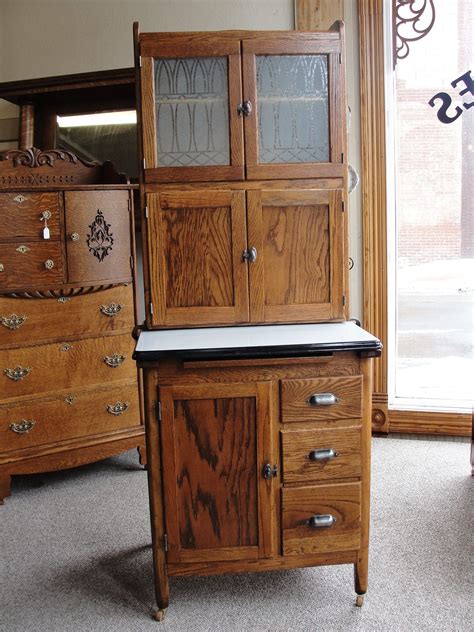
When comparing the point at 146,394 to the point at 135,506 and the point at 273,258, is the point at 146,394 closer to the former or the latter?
the point at 273,258

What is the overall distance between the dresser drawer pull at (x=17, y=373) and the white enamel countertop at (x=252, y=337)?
1091mm

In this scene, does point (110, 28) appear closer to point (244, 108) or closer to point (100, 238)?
point (100, 238)

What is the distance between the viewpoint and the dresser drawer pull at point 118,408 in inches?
146

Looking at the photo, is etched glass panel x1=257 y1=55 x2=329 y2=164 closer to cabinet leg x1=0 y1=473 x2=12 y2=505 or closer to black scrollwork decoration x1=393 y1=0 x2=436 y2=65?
black scrollwork decoration x1=393 y1=0 x2=436 y2=65

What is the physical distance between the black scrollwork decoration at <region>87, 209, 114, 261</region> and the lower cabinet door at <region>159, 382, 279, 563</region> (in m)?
1.48

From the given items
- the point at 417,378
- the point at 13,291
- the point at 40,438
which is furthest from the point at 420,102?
the point at 40,438

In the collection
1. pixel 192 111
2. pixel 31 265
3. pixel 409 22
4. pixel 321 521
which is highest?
pixel 409 22

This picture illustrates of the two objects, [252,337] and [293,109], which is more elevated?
[293,109]

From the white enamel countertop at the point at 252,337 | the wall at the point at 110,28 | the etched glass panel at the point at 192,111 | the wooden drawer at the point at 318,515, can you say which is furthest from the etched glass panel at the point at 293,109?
the wall at the point at 110,28

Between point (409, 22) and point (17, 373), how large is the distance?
281 cm

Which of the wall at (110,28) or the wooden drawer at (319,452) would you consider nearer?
the wooden drawer at (319,452)

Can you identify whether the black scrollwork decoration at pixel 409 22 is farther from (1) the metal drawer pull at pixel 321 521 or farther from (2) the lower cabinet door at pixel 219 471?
(1) the metal drawer pull at pixel 321 521

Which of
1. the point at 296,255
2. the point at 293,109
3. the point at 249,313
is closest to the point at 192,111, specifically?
the point at 293,109

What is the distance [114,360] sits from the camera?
371 centimetres
